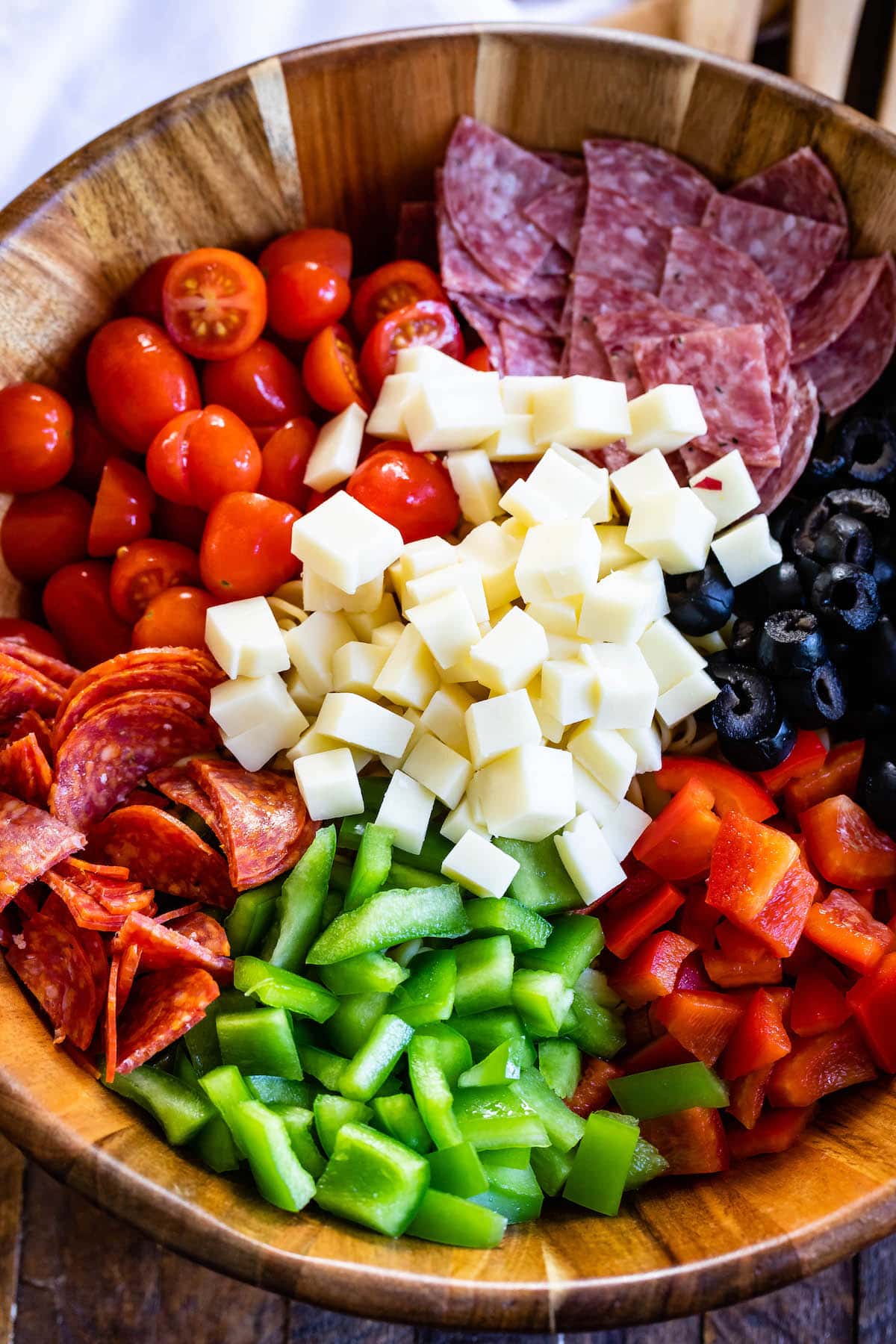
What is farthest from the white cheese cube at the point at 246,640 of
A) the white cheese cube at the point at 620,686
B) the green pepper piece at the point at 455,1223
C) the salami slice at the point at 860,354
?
the salami slice at the point at 860,354

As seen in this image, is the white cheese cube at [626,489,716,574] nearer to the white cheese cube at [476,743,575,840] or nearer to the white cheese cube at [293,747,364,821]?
the white cheese cube at [476,743,575,840]

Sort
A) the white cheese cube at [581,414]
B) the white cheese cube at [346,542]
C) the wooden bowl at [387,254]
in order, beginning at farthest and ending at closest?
the white cheese cube at [581,414], the white cheese cube at [346,542], the wooden bowl at [387,254]

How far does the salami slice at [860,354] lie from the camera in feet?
7.09

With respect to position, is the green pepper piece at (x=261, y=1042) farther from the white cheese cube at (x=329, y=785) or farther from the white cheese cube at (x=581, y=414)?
the white cheese cube at (x=581, y=414)

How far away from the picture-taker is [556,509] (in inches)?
76.5

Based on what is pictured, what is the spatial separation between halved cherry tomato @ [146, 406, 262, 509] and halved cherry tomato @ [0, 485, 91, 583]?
0.67 feet

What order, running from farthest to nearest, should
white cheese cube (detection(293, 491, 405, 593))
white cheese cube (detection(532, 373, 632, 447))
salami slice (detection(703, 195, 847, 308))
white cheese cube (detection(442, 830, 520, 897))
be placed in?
salami slice (detection(703, 195, 847, 308)), white cheese cube (detection(532, 373, 632, 447)), white cheese cube (detection(293, 491, 405, 593)), white cheese cube (detection(442, 830, 520, 897))

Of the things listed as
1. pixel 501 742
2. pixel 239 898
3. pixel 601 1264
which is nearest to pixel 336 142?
pixel 501 742

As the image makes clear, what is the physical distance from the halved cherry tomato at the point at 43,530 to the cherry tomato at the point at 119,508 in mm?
36

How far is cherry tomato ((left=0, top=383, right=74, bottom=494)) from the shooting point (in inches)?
80.5

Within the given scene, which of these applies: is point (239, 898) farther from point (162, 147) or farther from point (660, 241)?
point (660, 241)

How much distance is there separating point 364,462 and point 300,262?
47 cm

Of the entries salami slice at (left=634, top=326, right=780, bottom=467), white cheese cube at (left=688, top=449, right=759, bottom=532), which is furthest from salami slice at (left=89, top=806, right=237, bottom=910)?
salami slice at (left=634, top=326, right=780, bottom=467)

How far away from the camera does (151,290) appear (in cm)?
216
